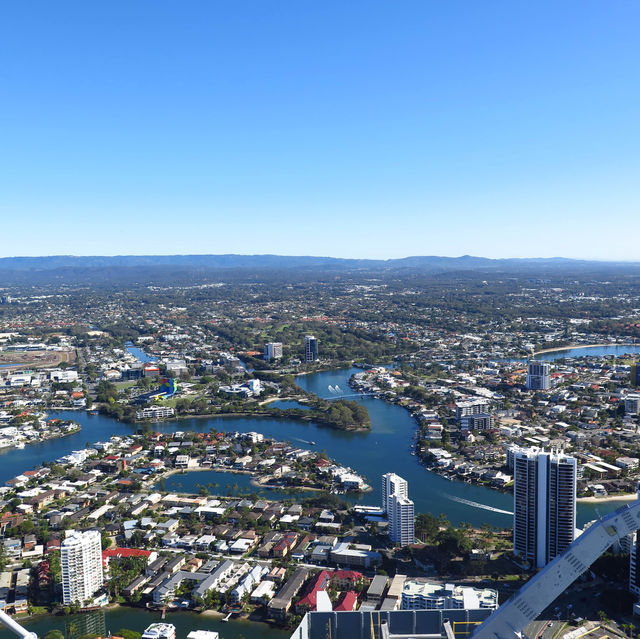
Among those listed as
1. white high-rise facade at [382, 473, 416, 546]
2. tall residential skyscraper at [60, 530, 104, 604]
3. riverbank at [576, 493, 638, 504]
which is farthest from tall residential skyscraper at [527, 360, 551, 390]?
tall residential skyscraper at [60, 530, 104, 604]

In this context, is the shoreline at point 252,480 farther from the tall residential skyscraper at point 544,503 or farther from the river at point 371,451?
the tall residential skyscraper at point 544,503

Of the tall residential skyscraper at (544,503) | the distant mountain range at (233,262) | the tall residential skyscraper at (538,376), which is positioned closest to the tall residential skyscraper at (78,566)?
the tall residential skyscraper at (544,503)

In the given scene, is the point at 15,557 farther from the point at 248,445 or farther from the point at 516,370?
the point at 516,370

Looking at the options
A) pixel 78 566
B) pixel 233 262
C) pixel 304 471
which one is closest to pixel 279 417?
pixel 304 471

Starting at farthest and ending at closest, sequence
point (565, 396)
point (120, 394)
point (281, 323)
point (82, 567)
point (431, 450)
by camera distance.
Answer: point (281, 323) < point (120, 394) < point (565, 396) < point (431, 450) < point (82, 567)

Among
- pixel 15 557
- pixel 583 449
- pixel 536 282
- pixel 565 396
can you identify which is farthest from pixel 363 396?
pixel 536 282

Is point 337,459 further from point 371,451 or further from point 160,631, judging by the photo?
point 160,631
